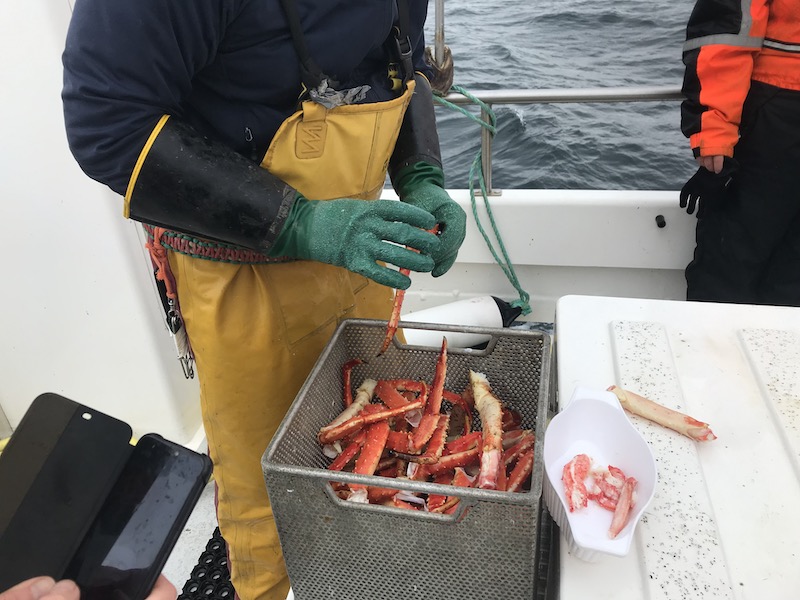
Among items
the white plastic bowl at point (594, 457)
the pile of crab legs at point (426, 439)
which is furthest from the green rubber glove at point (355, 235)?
the white plastic bowl at point (594, 457)

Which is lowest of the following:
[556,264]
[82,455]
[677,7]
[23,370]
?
[677,7]

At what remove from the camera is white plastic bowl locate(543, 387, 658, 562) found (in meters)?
0.86

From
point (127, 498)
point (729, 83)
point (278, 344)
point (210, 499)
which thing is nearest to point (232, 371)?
point (278, 344)

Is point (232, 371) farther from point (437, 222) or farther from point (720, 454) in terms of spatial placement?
point (720, 454)

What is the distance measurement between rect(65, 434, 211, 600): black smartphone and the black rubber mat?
0.95m

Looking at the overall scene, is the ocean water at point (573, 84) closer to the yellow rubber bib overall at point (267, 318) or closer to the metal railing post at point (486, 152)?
the metal railing post at point (486, 152)

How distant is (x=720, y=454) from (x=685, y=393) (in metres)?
0.16

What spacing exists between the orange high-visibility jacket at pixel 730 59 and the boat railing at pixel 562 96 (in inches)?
6.2

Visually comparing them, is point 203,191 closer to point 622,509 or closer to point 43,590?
point 43,590

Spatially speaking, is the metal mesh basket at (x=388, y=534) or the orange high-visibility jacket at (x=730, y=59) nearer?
the metal mesh basket at (x=388, y=534)

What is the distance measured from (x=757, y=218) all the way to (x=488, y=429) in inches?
72.3

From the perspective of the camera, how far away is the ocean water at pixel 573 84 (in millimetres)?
4961

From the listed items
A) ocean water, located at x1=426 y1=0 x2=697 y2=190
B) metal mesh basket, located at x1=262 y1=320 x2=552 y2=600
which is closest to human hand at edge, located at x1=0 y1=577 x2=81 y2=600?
metal mesh basket, located at x1=262 y1=320 x2=552 y2=600

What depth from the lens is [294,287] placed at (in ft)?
4.46
